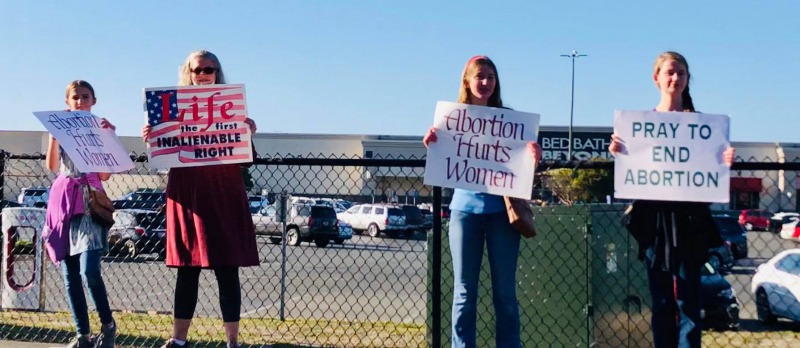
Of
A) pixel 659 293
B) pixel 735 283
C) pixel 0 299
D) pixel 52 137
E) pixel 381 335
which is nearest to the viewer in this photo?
pixel 659 293

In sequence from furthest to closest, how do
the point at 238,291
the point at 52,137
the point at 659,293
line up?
the point at 52,137 → the point at 238,291 → the point at 659,293

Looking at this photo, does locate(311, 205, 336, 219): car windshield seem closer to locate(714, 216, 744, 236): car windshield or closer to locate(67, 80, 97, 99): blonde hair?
locate(714, 216, 744, 236): car windshield

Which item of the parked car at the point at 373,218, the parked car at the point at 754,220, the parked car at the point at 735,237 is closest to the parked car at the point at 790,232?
the parked car at the point at 754,220

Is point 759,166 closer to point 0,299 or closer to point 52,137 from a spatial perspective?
point 52,137

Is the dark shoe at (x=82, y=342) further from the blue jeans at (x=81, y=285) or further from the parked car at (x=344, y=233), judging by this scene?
the parked car at (x=344, y=233)

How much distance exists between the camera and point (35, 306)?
9.82 meters

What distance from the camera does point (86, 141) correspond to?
5.07 m

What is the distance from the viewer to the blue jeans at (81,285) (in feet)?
16.2

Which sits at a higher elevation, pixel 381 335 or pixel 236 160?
pixel 236 160

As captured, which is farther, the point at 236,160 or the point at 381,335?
the point at 381,335

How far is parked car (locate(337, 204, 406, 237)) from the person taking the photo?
30.5m

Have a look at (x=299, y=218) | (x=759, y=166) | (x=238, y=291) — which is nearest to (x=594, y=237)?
(x=759, y=166)

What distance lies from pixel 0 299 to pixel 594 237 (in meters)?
6.92

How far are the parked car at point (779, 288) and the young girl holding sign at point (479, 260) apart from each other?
8483 mm
